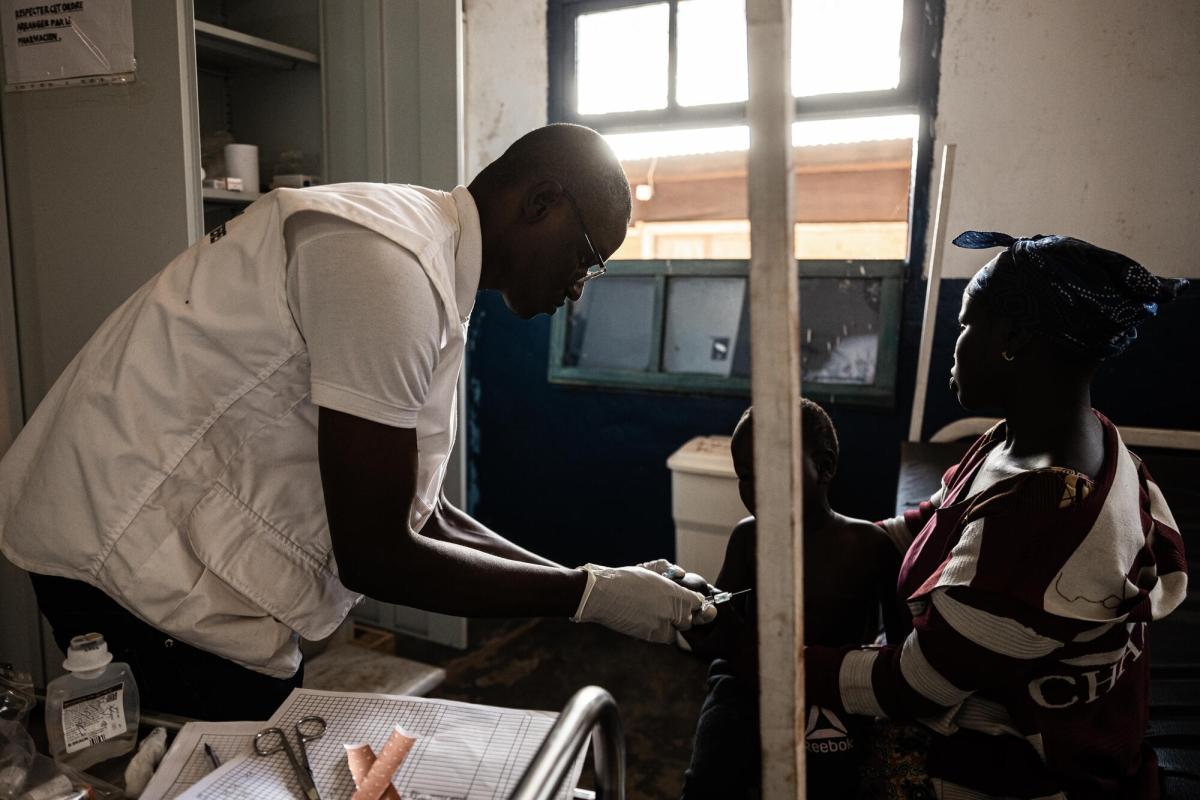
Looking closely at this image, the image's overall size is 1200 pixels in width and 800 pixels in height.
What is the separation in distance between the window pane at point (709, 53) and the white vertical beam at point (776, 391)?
272 centimetres

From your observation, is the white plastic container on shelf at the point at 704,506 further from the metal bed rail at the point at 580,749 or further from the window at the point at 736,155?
the metal bed rail at the point at 580,749

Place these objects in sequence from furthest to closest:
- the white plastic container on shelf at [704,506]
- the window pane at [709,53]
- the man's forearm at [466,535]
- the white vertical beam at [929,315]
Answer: the window pane at [709,53] < the white plastic container on shelf at [704,506] < the white vertical beam at [929,315] < the man's forearm at [466,535]

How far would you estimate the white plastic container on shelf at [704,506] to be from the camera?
262 centimetres

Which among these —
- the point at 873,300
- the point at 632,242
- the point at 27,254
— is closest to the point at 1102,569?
the point at 873,300

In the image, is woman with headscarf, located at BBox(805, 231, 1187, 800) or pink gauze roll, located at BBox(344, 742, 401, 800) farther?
woman with headscarf, located at BBox(805, 231, 1187, 800)

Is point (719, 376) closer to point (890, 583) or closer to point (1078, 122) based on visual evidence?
point (1078, 122)

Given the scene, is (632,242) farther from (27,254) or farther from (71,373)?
(71,373)

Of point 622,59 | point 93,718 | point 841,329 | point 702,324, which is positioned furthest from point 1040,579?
point 622,59

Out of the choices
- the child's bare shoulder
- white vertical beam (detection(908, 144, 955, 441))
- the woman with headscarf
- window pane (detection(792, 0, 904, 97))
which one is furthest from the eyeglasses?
window pane (detection(792, 0, 904, 97))

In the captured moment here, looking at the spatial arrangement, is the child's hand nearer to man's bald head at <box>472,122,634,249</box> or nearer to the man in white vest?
the man in white vest

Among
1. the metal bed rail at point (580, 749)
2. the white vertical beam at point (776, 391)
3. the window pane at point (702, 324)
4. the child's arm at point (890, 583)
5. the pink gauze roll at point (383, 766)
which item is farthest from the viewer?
the window pane at point (702, 324)

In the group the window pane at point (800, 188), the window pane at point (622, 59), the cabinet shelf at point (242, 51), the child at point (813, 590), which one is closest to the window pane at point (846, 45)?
the window pane at point (800, 188)

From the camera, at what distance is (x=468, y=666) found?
2.82 metres

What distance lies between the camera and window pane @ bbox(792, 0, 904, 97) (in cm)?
271
